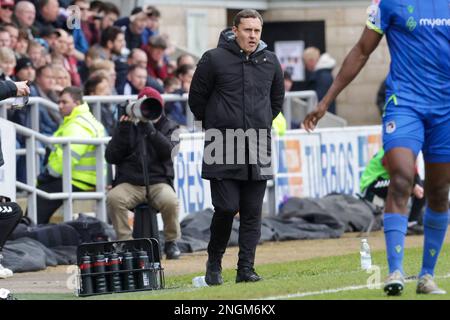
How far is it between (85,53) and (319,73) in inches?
263

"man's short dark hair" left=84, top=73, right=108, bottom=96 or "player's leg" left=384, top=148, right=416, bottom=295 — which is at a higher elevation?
"man's short dark hair" left=84, top=73, right=108, bottom=96

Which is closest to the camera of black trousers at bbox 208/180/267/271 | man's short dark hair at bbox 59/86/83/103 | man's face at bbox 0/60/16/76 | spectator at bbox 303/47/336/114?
black trousers at bbox 208/180/267/271

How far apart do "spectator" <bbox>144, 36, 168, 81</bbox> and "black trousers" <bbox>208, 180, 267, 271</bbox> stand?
10.4 m

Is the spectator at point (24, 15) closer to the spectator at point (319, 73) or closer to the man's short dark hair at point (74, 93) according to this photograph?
the man's short dark hair at point (74, 93)

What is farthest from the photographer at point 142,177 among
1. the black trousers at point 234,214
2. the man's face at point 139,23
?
the man's face at point 139,23

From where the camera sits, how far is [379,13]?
10.1 m

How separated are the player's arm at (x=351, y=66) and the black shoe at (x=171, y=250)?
621cm

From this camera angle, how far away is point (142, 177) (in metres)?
15.9

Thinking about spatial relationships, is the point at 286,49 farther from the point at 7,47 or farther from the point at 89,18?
the point at 7,47

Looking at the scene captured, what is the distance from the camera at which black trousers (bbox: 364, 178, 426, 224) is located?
1889 cm

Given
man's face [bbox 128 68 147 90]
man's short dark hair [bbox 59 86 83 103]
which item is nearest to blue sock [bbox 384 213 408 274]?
man's short dark hair [bbox 59 86 83 103]

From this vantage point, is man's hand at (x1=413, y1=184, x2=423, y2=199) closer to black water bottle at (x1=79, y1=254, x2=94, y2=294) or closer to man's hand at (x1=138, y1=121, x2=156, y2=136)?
man's hand at (x1=138, y1=121, x2=156, y2=136)
